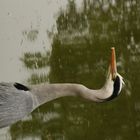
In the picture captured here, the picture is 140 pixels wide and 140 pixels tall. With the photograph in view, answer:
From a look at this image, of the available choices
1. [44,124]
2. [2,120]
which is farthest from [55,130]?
[2,120]

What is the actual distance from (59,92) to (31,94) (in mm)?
87

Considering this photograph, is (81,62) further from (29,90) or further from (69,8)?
(29,90)

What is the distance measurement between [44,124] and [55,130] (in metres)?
0.05

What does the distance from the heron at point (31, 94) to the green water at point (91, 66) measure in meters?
0.26

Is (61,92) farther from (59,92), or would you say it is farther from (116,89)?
(116,89)

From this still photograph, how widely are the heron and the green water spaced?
0.26 metres

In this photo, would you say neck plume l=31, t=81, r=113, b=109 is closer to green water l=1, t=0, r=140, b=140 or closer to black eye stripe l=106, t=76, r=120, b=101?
black eye stripe l=106, t=76, r=120, b=101

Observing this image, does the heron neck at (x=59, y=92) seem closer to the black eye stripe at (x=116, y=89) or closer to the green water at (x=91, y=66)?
the black eye stripe at (x=116, y=89)

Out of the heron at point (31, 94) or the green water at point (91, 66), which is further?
the green water at point (91, 66)

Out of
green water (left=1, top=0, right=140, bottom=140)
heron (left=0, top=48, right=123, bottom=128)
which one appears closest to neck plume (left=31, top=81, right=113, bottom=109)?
heron (left=0, top=48, right=123, bottom=128)

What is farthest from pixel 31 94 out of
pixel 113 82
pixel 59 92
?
pixel 113 82

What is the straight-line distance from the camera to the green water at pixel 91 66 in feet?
4.95

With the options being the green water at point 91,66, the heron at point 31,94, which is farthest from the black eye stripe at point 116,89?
the green water at point 91,66

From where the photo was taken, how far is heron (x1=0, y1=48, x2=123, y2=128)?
117 centimetres
